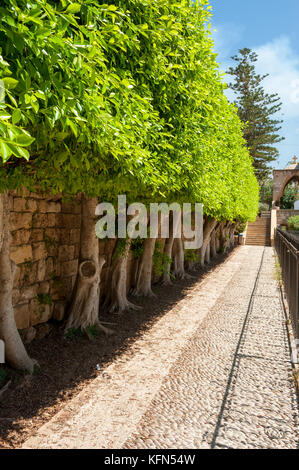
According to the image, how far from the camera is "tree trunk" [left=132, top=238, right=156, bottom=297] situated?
8.65 m

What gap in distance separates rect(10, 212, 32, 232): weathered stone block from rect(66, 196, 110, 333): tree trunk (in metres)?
0.94

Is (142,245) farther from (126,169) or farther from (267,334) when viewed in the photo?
(126,169)

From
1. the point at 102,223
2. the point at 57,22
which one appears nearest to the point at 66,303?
the point at 102,223

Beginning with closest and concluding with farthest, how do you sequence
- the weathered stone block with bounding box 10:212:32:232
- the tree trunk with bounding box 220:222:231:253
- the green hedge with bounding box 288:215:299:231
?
the weathered stone block with bounding box 10:212:32:232
the tree trunk with bounding box 220:222:231:253
the green hedge with bounding box 288:215:299:231

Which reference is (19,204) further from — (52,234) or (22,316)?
(22,316)

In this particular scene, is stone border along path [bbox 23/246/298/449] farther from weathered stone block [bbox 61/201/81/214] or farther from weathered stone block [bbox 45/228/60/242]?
weathered stone block [bbox 61/201/81/214]

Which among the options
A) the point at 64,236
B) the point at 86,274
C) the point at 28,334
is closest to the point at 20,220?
the point at 64,236

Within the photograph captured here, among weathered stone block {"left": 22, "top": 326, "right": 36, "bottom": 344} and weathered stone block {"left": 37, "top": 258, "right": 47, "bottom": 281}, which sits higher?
weathered stone block {"left": 37, "top": 258, "right": 47, "bottom": 281}

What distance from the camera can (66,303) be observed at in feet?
20.2

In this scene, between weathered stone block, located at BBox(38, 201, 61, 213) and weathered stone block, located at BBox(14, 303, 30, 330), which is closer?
weathered stone block, located at BBox(14, 303, 30, 330)

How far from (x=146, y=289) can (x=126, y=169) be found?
17.5ft

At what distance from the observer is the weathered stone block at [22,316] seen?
5.02 meters

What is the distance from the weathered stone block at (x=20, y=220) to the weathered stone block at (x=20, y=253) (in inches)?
10.9

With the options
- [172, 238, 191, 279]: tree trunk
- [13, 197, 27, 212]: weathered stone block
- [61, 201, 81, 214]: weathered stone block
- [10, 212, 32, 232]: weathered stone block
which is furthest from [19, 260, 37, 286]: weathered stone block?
[172, 238, 191, 279]: tree trunk
